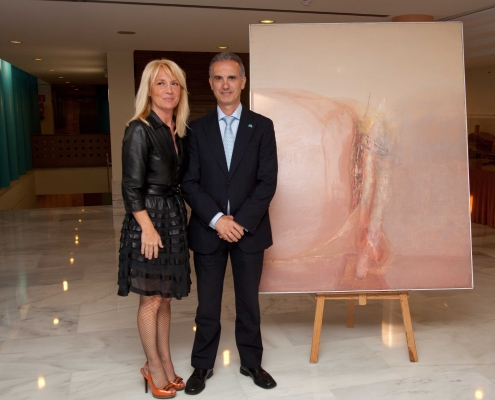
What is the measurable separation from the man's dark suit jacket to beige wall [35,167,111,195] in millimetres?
14375

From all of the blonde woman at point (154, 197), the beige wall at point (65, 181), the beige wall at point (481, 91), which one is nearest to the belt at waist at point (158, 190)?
the blonde woman at point (154, 197)

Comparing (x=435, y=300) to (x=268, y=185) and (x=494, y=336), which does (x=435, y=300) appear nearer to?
(x=494, y=336)

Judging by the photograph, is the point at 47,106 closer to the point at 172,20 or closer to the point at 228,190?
the point at 172,20

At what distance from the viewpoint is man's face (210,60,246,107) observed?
2.83m

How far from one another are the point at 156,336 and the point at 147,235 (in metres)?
0.61

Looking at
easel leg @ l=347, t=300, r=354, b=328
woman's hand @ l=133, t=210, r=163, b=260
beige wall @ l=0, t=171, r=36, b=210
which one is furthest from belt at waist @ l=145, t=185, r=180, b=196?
beige wall @ l=0, t=171, r=36, b=210

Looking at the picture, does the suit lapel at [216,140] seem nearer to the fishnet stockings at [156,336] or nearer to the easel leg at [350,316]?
the fishnet stockings at [156,336]

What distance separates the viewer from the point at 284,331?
3.98m

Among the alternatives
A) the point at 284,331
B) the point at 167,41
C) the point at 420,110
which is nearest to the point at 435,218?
the point at 420,110

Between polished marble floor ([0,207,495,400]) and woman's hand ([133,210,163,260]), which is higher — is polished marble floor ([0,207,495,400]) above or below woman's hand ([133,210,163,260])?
below

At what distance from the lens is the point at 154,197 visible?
9.16 feet

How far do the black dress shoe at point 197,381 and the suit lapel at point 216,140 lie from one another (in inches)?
45.3

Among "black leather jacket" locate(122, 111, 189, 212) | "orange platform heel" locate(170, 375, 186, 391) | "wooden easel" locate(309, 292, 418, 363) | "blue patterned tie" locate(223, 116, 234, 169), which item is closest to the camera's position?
"black leather jacket" locate(122, 111, 189, 212)

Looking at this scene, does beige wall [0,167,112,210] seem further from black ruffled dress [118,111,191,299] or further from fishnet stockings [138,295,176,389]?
black ruffled dress [118,111,191,299]
